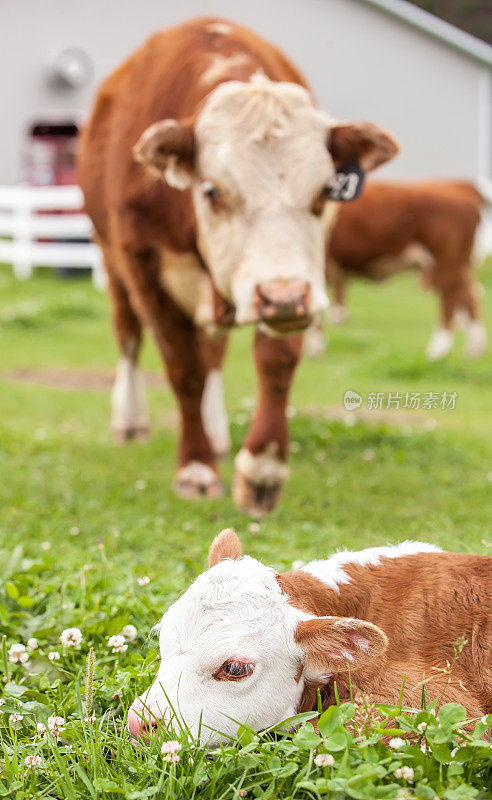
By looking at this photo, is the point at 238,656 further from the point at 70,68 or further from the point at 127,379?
the point at 70,68

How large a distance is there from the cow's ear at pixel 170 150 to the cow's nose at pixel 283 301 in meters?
0.79

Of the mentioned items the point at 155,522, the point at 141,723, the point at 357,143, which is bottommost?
the point at 155,522

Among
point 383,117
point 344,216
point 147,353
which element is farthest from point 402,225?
point 383,117

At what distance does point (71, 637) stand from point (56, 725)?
1.33 ft

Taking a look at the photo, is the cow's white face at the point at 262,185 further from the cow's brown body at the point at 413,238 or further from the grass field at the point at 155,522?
the cow's brown body at the point at 413,238

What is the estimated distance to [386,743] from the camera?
211 cm

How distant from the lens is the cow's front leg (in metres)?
4.64

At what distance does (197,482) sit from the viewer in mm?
5113

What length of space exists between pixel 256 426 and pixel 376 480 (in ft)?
2.76

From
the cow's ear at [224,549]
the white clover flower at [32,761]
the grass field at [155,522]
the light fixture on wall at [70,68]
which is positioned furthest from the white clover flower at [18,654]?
the light fixture on wall at [70,68]

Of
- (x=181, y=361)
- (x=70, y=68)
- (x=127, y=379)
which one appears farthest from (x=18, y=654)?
(x=70, y=68)

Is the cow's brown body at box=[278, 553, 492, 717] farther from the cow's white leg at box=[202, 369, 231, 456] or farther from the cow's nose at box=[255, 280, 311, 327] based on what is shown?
the cow's white leg at box=[202, 369, 231, 456]

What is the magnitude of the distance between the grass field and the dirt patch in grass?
0.03 m

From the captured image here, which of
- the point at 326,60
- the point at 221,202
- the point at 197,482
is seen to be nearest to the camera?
the point at 221,202
